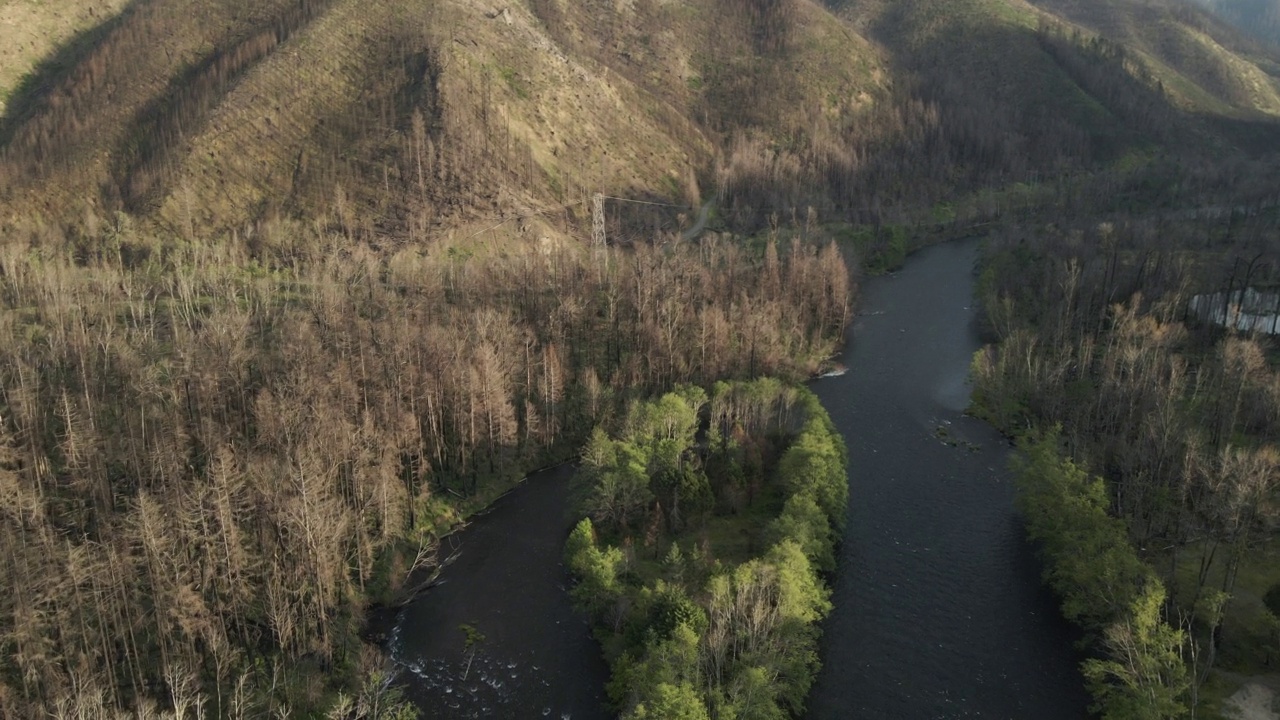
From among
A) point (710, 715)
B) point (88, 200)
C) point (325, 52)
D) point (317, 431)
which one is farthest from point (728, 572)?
point (325, 52)

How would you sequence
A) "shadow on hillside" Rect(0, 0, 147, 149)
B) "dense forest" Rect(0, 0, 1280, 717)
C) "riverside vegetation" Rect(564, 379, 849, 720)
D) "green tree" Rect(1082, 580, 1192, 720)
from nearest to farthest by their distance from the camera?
"green tree" Rect(1082, 580, 1192, 720), "riverside vegetation" Rect(564, 379, 849, 720), "dense forest" Rect(0, 0, 1280, 717), "shadow on hillside" Rect(0, 0, 147, 149)

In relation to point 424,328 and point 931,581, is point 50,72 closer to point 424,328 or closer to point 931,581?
point 424,328

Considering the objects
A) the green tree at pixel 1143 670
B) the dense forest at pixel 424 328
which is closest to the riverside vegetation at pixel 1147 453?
the green tree at pixel 1143 670

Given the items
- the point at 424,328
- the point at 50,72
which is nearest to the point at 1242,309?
the point at 424,328

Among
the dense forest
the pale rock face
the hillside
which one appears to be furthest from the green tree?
the hillside

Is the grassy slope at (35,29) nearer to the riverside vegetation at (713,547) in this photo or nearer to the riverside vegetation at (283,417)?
the riverside vegetation at (283,417)

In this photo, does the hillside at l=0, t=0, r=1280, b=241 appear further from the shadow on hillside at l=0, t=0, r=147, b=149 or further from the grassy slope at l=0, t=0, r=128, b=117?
the grassy slope at l=0, t=0, r=128, b=117
